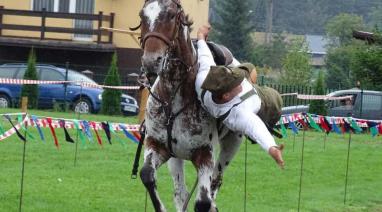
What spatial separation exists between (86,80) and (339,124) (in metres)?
15.3

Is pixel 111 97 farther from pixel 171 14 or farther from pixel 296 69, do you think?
pixel 296 69

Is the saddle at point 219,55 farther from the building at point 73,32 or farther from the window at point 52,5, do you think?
the window at point 52,5

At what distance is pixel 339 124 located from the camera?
14.7 m

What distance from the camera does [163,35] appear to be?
22.0 ft

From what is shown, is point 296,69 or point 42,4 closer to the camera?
point 42,4

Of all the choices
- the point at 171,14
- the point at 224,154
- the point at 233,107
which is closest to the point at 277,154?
the point at 233,107

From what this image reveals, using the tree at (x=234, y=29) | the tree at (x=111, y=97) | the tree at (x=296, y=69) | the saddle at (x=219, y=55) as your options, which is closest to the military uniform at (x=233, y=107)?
the saddle at (x=219, y=55)

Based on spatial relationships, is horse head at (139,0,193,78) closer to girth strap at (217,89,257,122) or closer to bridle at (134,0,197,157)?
bridle at (134,0,197,157)

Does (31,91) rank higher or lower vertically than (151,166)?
lower

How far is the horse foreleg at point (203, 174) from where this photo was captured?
7.41 metres

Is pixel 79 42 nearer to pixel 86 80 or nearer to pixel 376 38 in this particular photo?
pixel 86 80

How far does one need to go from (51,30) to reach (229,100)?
90.5 feet

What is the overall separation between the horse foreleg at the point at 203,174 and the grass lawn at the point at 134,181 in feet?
13.6

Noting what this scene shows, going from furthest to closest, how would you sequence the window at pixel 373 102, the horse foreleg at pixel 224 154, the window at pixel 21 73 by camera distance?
the window at pixel 373 102, the window at pixel 21 73, the horse foreleg at pixel 224 154
